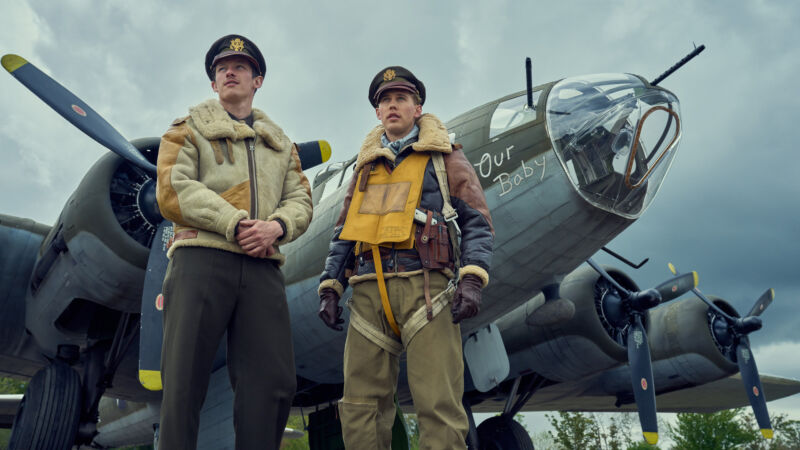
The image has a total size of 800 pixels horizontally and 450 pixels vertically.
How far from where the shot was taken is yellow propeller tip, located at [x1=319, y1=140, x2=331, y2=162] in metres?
4.88

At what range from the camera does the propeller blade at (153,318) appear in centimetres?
447

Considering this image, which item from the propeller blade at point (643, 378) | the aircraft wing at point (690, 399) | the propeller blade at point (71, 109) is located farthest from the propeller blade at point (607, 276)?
the propeller blade at point (71, 109)

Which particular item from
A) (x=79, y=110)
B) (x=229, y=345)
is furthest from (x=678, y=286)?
(x=79, y=110)

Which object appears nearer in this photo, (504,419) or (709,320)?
(504,419)

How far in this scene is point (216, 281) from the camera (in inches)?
106

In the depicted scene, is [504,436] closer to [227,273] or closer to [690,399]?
[227,273]

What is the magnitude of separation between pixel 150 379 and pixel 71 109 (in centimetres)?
267

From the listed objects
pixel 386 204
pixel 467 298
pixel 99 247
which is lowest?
pixel 467 298

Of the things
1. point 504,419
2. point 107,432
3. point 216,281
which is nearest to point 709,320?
point 504,419

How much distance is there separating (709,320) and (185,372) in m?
10.6

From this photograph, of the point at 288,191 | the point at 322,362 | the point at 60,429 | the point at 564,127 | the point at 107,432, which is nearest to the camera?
the point at 288,191

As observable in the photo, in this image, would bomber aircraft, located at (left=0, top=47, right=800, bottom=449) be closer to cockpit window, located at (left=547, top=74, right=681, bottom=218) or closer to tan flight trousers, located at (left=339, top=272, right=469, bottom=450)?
cockpit window, located at (left=547, top=74, right=681, bottom=218)

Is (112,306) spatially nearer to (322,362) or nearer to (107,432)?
(322,362)

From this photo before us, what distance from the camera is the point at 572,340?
884cm
